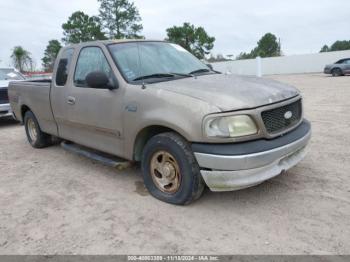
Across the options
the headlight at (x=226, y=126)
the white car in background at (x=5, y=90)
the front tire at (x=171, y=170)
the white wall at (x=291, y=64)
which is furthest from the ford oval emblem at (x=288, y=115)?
the white wall at (x=291, y=64)

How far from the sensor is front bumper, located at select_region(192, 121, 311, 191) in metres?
3.13

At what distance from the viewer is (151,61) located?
429 centimetres

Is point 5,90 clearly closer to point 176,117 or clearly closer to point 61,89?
point 61,89

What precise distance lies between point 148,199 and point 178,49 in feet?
7.48

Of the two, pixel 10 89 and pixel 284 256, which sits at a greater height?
pixel 10 89

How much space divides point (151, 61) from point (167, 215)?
196cm

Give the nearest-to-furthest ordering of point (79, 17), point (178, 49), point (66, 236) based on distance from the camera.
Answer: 1. point (66, 236)
2. point (178, 49)
3. point (79, 17)

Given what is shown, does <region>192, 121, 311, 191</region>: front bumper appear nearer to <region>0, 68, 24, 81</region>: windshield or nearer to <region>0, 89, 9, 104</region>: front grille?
<region>0, 89, 9, 104</region>: front grille

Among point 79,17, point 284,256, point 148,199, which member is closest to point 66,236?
point 148,199

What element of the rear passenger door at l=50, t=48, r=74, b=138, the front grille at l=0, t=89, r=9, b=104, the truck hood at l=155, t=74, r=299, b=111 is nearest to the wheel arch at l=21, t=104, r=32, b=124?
the rear passenger door at l=50, t=48, r=74, b=138

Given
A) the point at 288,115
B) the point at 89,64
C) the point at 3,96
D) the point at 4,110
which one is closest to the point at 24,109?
the point at 89,64

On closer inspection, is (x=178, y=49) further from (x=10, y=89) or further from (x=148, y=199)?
(x=10, y=89)

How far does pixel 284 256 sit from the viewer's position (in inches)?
107

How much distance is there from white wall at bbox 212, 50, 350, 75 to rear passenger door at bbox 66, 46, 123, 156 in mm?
30530
